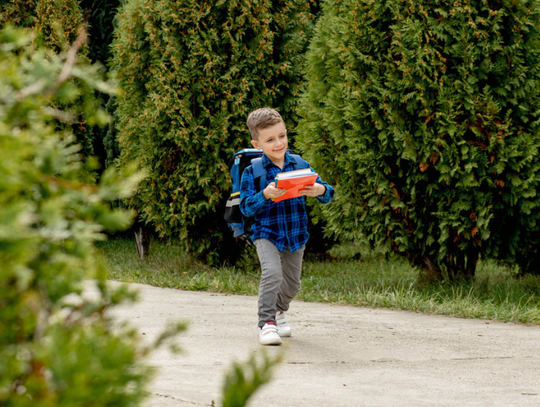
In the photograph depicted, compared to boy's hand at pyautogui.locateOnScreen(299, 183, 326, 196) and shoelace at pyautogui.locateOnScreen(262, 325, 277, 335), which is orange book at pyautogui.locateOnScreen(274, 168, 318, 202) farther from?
shoelace at pyautogui.locateOnScreen(262, 325, 277, 335)

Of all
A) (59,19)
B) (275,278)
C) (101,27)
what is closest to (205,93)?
(275,278)

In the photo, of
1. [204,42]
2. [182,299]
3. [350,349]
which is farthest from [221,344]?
[204,42]

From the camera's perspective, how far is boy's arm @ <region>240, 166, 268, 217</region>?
433 centimetres

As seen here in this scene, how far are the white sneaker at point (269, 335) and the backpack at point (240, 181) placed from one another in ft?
2.62

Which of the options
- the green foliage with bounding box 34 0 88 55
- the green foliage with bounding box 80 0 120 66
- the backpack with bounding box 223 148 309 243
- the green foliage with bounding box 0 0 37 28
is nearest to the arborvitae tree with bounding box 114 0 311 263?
the backpack with bounding box 223 148 309 243

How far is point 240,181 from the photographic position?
15.3 feet

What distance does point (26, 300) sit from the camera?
39.8 inches

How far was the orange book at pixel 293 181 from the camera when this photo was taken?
4133mm

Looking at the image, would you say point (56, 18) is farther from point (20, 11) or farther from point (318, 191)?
point (318, 191)

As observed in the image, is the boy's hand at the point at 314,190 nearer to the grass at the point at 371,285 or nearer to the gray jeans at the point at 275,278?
the gray jeans at the point at 275,278

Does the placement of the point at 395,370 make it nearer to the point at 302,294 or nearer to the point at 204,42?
the point at 302,294

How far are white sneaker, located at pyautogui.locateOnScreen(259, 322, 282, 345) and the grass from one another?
44.0 inches

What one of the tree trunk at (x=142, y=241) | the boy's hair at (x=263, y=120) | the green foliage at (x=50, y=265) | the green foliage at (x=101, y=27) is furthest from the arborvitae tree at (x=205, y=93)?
the green foliage at (x=50, y=265)

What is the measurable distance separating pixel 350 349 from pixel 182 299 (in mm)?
2457
